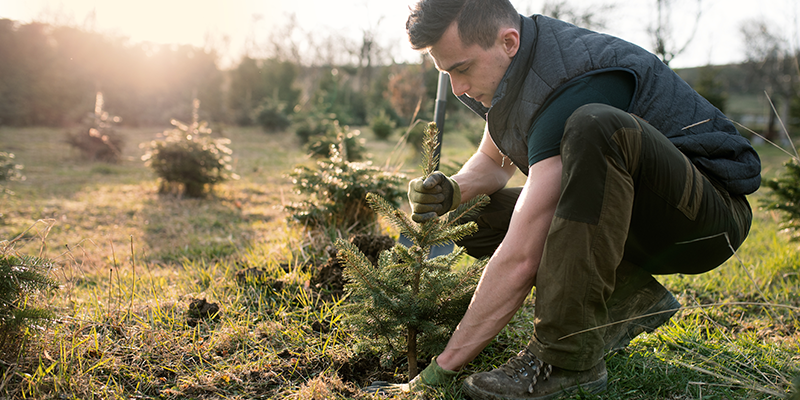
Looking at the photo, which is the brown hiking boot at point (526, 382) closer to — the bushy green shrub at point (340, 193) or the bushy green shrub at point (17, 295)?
the bushy green shrub at point (17, 295)

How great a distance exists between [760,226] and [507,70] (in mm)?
4458

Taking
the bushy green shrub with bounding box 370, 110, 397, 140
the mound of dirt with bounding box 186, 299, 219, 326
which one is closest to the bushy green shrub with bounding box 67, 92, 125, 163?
the bushy green shrub with bounding box 370, 110, 397, 140

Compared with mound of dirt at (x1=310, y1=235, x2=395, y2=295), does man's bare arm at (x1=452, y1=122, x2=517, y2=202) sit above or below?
above

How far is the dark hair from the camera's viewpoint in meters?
1.57

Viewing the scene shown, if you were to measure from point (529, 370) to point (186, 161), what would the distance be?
528cm

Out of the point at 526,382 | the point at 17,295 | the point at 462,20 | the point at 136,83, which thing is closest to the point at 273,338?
the point at 17,295

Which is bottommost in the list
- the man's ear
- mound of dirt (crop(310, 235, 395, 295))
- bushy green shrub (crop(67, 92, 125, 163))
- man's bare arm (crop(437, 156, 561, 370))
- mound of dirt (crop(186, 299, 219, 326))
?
bushy green shrub (crop(67, 92, 125, 163))

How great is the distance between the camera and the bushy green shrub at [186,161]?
18.4 feet

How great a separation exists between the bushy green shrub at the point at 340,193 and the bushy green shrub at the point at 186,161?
2.90 m

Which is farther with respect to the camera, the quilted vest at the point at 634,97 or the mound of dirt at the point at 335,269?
the mound of dirt at the point at 335,269

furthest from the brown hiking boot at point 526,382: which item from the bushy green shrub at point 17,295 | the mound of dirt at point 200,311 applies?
the bushy green shrub at point 17,295

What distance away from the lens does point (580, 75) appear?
1528 mm

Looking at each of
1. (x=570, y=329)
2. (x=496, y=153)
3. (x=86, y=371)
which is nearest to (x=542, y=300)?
(x=570, y=329)

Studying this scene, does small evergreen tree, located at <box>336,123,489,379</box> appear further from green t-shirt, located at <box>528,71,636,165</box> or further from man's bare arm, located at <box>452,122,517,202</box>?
man's bare arm, located at <box>452,122,517,202</box>
